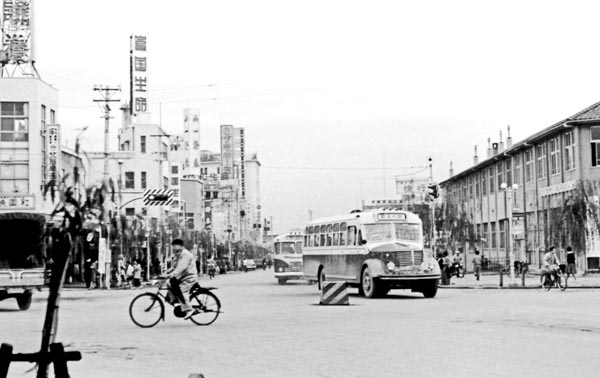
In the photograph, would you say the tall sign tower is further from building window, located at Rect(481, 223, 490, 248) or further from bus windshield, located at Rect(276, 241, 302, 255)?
building window, located at Rect(481, 223, 490, 248)

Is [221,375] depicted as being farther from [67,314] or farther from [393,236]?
[393,236]

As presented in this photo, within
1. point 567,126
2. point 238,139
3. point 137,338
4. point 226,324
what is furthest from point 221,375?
point 238,139

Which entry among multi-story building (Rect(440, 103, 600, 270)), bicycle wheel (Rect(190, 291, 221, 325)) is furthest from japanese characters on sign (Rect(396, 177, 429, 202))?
bicycle wheel (Rect(190, 291, 221, 325))

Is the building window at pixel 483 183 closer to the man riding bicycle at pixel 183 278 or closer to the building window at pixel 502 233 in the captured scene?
the building window at pixel 502 233

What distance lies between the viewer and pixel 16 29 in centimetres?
5488

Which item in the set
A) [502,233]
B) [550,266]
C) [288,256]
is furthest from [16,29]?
[502,233]

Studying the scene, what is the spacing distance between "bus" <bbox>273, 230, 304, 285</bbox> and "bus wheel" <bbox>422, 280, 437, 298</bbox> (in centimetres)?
1871

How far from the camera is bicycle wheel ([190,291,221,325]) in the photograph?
63.6ft

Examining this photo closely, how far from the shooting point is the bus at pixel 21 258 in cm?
2770

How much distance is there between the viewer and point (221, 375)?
451 inches

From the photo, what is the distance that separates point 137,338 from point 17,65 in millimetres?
44060

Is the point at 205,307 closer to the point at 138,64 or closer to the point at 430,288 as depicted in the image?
the point at 430,288

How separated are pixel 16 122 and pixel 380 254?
111 feet

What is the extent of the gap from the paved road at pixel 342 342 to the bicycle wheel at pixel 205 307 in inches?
14.3
